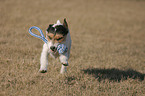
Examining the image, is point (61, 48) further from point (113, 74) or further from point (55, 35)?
point (113, 74)

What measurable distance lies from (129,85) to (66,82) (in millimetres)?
1689

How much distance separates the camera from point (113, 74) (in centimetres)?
584

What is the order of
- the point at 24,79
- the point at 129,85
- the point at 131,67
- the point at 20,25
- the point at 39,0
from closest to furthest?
the point at 24,79
the point at 129,85
the point at 131,67
the point at 20,25
the point at 39,0

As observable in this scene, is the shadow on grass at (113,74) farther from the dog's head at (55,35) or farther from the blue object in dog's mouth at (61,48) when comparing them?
the dog's head at (55,35)

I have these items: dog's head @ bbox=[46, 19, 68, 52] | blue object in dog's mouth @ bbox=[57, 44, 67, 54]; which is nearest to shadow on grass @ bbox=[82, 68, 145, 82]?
blue object in dog's mouth @ bbox=[57, 44, 67, 54]

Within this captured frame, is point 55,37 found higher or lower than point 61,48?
higher

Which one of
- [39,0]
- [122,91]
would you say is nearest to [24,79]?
[122,91]

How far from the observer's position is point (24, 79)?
4.43 metres

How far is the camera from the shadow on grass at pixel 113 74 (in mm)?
5555

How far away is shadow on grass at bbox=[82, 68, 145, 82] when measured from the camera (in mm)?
5555

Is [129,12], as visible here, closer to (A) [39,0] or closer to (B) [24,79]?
(A) [39,0]

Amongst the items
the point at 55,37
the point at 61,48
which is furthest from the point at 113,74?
the point at 55,37

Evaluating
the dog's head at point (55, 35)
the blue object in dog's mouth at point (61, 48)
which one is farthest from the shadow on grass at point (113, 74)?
the dog's head at point (55, 35)

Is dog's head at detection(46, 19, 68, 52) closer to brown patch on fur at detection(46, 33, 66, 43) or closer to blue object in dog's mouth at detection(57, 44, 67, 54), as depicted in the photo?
brown patch on fur at detection(46, 33, 66, 43)
